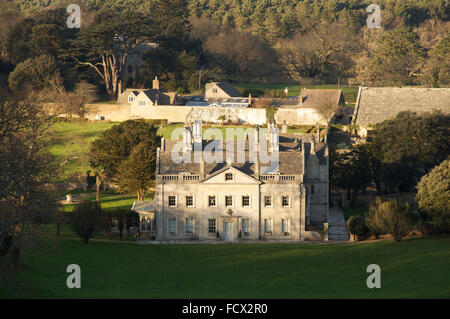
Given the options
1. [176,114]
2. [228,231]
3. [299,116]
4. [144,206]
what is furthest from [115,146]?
[299,116]

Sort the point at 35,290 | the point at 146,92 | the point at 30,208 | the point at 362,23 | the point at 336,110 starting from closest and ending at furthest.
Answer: the point at 35,290
the point at 30,208
the point at 336,110
the point at 146,92
the point at 362,23

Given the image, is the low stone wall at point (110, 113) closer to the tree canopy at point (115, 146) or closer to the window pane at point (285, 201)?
the tree canopy at point (115, 146)

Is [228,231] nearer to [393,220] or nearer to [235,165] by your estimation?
[235,165]

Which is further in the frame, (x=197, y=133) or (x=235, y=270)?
(x=197, y=133)

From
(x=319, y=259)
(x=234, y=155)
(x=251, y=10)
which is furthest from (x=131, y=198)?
(x=251, y=10)

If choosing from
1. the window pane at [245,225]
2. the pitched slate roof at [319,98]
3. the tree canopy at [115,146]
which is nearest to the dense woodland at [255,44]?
the pitched slate roof at [319,98]

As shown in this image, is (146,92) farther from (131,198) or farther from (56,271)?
(56,271)
